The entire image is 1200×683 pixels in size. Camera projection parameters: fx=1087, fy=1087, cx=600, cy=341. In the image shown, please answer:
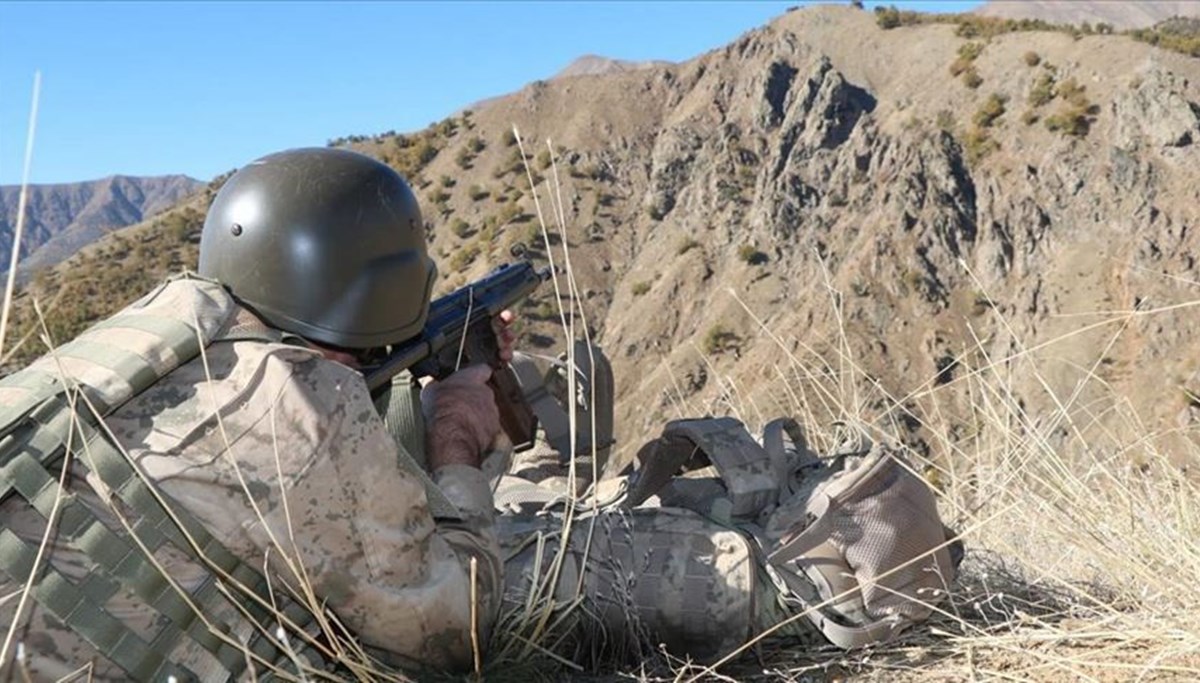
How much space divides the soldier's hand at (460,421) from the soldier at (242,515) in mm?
191

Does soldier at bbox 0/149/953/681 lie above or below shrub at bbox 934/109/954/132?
above

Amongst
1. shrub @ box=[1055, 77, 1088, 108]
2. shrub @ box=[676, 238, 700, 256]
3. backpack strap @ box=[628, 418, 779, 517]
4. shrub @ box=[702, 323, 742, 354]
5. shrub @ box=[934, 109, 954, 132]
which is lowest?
shrub @ box=[702, 323, 742, 354]

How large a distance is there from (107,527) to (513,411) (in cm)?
150

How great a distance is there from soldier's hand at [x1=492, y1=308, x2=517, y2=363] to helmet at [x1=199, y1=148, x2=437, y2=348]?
2.72ft

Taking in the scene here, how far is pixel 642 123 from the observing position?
2046 inches

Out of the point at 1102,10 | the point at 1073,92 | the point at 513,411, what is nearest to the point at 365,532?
the point at 513,411

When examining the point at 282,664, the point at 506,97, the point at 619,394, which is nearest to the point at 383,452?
the point at 282,664

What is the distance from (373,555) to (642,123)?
50812 millimetres

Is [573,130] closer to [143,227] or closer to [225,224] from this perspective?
[143,227]

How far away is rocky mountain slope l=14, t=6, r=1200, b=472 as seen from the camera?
30.8 meters

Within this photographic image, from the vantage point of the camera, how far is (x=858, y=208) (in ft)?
125

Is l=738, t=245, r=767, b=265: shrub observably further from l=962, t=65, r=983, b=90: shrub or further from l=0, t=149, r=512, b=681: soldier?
l=0, t=149, r=512, b=681: soldier

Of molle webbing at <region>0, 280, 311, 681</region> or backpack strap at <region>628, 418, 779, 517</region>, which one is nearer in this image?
molle webbing at <region>0, 280, 311, 681</region>

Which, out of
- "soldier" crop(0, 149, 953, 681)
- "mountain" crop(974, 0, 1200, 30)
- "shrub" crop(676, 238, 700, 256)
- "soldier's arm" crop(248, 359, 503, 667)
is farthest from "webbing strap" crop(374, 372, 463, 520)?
"mountain" crop(974, 0, 1200, 30)
